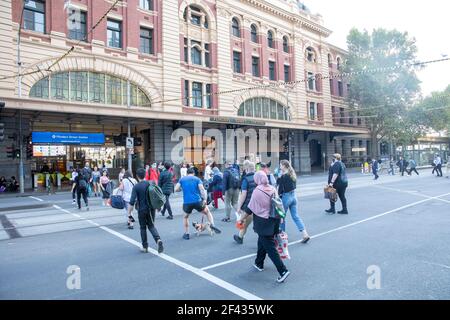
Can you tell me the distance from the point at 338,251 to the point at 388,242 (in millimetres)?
1325

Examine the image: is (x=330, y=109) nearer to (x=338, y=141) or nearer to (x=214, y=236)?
(x=338, y=141)

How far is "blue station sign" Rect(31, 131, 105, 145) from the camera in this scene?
19.7 m

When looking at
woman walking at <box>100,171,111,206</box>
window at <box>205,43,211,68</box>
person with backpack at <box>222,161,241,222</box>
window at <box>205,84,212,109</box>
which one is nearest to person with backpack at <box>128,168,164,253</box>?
person with backpack at <box>222,161,241,222</box>

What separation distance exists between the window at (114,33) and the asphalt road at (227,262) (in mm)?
17168

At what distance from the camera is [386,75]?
3728cm

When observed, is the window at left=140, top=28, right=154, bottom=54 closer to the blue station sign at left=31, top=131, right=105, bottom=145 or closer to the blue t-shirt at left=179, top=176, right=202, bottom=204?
the blue station sign at left=31, top=131, right=105, bottom=145

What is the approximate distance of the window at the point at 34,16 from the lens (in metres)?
19.3

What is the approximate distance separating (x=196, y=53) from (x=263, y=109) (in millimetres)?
8820

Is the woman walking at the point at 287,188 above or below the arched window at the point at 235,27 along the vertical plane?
below

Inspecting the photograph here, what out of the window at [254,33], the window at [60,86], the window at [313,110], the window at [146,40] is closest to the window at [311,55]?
the window at [313,110]

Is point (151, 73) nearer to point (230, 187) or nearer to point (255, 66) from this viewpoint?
point (255, 66)

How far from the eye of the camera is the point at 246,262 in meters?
5.40

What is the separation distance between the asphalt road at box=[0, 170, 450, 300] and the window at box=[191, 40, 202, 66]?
20818 millimetres
